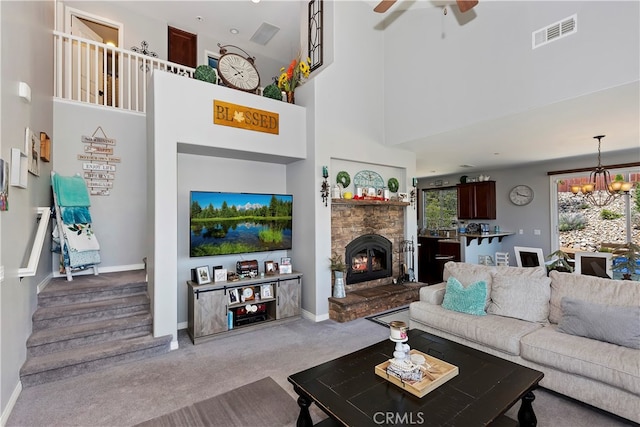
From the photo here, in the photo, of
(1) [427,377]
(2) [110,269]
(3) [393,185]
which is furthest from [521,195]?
(2) [110,269]

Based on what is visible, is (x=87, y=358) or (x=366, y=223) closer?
(x=87, y=358)

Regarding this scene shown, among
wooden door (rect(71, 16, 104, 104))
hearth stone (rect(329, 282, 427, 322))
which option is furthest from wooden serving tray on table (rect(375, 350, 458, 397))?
wooden door (rect(71, 16, 104, 104))

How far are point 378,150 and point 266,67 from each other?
3457 millimetres

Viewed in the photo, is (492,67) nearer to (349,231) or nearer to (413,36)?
(413,36)

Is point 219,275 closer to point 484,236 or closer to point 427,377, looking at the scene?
point 427,377

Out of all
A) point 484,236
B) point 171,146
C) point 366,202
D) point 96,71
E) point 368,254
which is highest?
point 96,71

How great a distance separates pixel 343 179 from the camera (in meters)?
4.61

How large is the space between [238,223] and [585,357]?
359 cm

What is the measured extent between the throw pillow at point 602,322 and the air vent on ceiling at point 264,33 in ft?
19.8

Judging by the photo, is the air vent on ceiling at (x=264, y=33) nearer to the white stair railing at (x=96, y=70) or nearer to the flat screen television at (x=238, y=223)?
the white stair railing at (x=96, y=70)

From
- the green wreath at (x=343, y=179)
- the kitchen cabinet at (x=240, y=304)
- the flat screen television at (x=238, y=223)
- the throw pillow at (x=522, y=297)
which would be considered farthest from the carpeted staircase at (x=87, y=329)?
the throw pillow at (x=522, y=297)

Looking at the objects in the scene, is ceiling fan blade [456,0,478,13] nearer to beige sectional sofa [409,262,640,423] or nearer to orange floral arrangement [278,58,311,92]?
orange floral arrangement [278,58,311,92]

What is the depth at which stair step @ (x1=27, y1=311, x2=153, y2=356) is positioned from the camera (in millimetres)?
2830

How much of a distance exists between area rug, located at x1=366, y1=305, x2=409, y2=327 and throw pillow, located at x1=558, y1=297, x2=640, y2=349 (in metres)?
1.90
